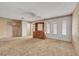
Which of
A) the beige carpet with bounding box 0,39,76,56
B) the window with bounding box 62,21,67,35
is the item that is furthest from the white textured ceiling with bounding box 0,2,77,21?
the beige carpet with bounding box 0,39,76,56

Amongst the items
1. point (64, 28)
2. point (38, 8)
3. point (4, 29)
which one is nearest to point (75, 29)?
point (64, 28)

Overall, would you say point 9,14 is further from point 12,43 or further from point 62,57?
point 62,57

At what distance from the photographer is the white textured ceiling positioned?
102 inches

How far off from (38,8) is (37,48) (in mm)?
1108

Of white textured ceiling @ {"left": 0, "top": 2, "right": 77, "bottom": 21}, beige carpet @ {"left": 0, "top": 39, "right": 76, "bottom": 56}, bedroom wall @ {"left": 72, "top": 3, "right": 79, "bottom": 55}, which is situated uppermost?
white textured ceiling @ {"left": 0, "top": 2, "right": 77, "bottom": 21}

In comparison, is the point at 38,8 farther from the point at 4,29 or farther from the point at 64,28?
the point at 4,29

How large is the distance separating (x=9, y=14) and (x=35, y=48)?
1.44m

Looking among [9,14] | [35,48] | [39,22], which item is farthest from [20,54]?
[9,14]

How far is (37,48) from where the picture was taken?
2879 mm

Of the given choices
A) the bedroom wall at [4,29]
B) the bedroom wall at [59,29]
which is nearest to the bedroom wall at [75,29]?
the bedroom wall at [59,29]

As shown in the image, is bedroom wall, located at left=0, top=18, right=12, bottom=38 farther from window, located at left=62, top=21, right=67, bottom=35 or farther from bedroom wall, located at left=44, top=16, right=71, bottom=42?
window, located at left=62, top=21, right=67, bottom=35

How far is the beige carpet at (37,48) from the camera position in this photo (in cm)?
264

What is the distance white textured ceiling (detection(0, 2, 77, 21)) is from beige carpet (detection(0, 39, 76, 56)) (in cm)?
77

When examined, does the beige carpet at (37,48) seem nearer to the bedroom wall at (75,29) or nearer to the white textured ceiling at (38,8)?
the bedroom wall at (75,29)
